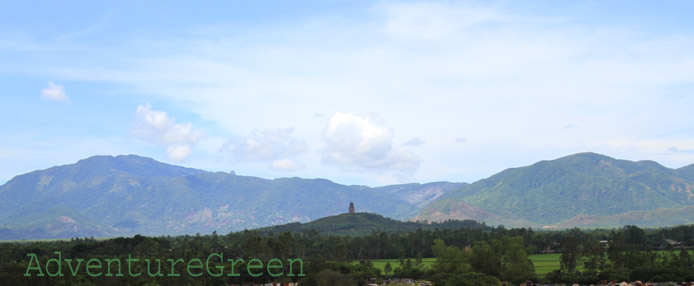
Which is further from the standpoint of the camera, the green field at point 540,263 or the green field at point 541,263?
the green field at point 540,263

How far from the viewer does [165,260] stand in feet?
368

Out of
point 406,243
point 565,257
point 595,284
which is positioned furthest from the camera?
point 406,243

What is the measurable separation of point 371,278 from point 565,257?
34425 millimetres

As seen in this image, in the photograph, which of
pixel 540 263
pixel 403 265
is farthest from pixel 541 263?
pixel 403 265

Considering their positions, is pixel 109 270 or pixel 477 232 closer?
pixel 109 270

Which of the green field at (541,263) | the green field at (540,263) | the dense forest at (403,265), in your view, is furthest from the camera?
the green field at (540,263)

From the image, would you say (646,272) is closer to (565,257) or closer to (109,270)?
(565,257)

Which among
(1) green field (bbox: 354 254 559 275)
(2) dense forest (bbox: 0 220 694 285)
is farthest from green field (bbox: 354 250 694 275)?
(2) dense forest (bbox: 0 220 694 285)

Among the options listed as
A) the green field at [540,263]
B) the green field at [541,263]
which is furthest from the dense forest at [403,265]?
the green field at [540,263]

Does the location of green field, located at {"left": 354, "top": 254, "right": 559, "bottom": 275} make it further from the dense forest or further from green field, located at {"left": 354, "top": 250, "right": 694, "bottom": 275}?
the dense forest

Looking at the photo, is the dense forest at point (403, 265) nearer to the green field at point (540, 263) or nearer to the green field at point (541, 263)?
the green field at point (541, 263)

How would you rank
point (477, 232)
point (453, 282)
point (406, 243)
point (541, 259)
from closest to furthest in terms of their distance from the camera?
point (453, 282), point (541, 259), point (406, 243), point (477, 232)

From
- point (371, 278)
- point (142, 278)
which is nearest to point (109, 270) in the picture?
point (142, 278)

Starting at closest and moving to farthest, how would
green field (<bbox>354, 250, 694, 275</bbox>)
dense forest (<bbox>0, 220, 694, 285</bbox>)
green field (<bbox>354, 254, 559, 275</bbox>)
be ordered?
dense forest (<bbox>0, 220, 694, 285</bbox>)
green field (<bbox>354, 250, 694, 275</bbox>)
green field (<bbox>354, 254, 559, 275</bbox>)
